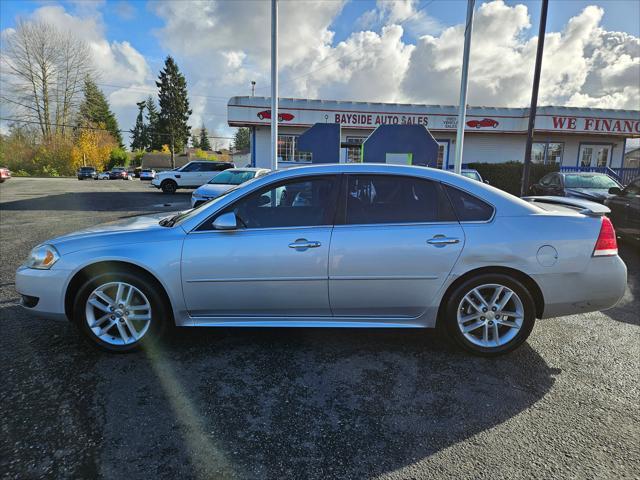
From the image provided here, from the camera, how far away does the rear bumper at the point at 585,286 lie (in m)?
3.09

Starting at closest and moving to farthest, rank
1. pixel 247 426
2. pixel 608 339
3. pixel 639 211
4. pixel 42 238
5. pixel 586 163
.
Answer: pixel 247 426 → pixel 608 339 → pixel 639 211 → pixel 42 238 → pixel 586 163

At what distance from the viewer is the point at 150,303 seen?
124 inches

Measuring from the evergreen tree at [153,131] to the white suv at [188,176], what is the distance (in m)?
51.2

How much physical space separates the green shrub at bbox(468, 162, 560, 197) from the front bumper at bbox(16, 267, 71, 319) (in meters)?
19.8

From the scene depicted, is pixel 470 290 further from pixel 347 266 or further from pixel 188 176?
pixel 188 176

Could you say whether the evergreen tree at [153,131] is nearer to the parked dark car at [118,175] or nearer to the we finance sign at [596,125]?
the parked dark car at [118,175]

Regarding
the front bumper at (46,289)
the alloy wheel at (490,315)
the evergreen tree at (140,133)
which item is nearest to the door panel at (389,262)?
the alloy wheel at (490,315)

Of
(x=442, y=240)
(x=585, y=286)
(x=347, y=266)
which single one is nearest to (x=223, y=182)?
(x=347, y=266)

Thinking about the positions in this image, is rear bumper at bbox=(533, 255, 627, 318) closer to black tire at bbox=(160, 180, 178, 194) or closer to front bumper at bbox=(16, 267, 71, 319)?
front bumper at bbox=(16, 267, 71, 319)

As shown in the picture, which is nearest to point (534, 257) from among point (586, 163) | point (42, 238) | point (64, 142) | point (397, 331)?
point (397, 331)

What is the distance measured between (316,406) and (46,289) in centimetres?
236

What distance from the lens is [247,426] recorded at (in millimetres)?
2348

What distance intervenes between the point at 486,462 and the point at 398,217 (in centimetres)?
177

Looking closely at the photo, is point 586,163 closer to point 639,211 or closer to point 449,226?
point 639,211
